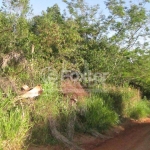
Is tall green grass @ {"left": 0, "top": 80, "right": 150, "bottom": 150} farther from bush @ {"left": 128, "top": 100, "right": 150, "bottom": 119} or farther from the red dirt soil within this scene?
bush @ {"left": 128, "top": 100, "right": 150, "bottom": 119}

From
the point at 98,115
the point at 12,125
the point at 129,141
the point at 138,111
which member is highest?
the point at 12,125

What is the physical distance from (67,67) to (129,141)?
4356mm

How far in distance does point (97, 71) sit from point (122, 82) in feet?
8.72

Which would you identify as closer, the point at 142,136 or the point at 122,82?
the point at 142,136

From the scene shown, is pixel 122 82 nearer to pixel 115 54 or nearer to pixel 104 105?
pixel 115 54

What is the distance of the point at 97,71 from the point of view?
54.1 feet

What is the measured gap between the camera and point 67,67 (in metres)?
13.7

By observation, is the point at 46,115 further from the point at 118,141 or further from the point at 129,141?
the point at 129,141

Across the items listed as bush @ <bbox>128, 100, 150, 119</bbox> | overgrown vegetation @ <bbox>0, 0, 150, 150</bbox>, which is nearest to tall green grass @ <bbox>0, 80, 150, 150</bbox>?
overgrown vegetation @ <bbox>0, 0, 150, 150</bbox>

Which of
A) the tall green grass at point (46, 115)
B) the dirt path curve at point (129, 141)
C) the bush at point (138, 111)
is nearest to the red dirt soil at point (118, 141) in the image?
the dirt path curve at point (129, 141)

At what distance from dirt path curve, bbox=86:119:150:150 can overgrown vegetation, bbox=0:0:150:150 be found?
77 centimetres

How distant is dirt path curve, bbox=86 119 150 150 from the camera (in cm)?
987

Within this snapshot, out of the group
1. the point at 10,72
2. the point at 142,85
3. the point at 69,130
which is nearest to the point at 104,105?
the point at 69,130

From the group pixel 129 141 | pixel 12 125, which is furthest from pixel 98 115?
pixel 12 125
